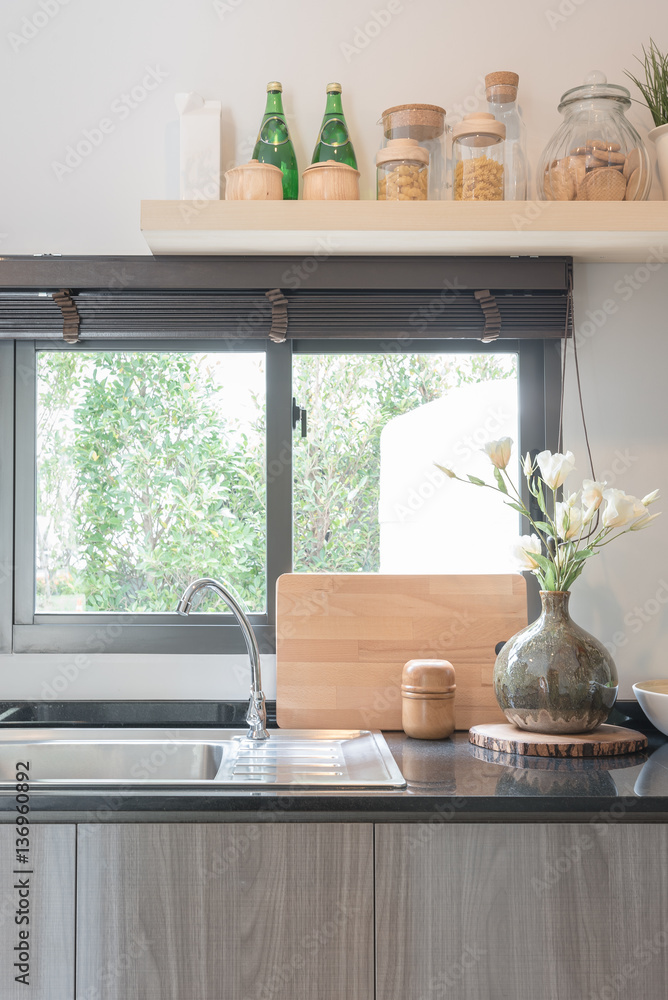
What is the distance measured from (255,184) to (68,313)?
0.52m

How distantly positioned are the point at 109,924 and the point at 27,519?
1011mm

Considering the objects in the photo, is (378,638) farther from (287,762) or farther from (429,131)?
(429,131)

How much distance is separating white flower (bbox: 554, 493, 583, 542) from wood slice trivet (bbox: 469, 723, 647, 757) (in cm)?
39

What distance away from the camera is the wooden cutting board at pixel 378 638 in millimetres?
1786

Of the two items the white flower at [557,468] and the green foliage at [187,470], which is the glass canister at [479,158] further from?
the white flower at [557,468]

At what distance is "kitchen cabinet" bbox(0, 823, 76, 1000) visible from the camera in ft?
4.18

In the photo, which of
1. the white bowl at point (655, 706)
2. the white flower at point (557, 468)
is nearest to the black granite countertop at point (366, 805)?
the white bowl at point (655, 706)

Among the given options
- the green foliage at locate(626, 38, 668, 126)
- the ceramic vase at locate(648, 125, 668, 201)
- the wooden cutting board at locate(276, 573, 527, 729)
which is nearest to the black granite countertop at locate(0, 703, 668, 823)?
the wooden cutting board at locate(276, 573, 527, 729)

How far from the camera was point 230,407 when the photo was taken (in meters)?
2.00

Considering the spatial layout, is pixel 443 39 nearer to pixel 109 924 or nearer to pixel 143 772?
pixel 143 772

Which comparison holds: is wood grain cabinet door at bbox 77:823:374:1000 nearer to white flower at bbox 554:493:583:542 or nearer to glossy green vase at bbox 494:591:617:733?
glossy green vase at bbox 494:591:617:733

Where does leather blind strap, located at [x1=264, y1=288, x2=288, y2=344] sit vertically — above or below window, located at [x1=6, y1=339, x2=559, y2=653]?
above

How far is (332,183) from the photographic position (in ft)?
5.59

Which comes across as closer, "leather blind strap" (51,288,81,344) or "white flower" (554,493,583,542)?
"white flower" (554,493,583,542)
